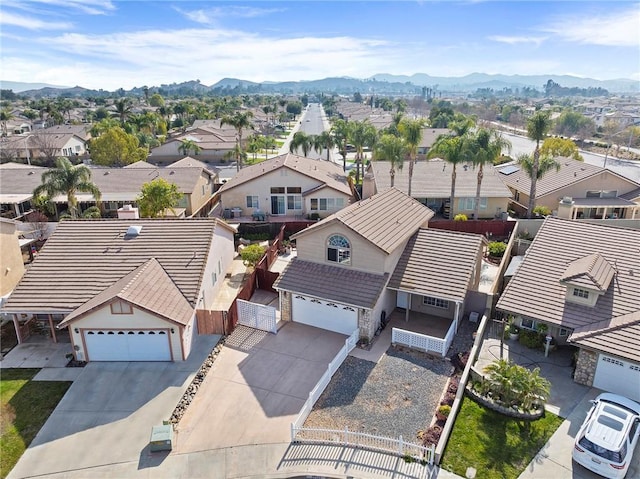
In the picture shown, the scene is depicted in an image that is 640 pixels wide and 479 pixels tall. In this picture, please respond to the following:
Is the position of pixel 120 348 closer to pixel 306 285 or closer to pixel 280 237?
pixel 306 285

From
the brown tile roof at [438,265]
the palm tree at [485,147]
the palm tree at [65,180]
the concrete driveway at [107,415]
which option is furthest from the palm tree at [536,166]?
the palm tree at [65,180]

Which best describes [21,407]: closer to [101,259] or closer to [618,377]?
[101,259]

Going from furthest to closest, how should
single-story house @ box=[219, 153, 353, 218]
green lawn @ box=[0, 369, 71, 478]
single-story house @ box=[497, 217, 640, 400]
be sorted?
single-story house @ box=[219, 153, 353, 218] < single-story house @ box=[497, 217, 640, 400] < green lawn @ box=[0, 369, 71, 478]

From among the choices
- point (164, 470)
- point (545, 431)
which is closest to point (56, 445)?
point (164, 470)

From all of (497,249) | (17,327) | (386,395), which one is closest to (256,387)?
(386,395)

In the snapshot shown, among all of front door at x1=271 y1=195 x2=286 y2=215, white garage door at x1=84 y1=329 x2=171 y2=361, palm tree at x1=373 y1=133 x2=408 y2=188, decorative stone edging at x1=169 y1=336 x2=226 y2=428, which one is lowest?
decorative stone edging at x1=169 y1=336 x2=226 y2=428

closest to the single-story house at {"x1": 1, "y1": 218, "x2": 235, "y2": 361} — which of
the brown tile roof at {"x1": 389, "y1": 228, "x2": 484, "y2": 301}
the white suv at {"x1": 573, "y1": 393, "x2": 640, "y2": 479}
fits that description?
the brown tile roof at {"x1": 389, "y1": 228, "x2": 484, "y2": 301}

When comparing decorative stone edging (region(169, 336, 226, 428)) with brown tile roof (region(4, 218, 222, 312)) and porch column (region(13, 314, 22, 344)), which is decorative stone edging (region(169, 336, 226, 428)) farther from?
porch column (region(13, 314, 22, 344))

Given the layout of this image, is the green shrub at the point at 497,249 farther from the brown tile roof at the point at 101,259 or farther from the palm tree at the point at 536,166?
the brown tile roof at the point at 101,259
